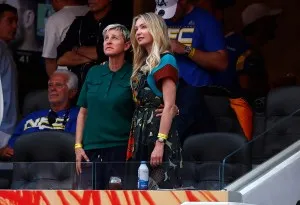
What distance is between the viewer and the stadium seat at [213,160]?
35.4 feet

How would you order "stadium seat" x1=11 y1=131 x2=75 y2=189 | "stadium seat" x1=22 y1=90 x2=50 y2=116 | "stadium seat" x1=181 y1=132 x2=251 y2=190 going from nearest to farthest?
"stadium seat" x1=181 y1=132 x2=251 y2=190 → "stadium seat" x1=11 y1=131 x2=75 y2=189 → "stadium seat" x1=22 y1=90 x2=50 y2=116

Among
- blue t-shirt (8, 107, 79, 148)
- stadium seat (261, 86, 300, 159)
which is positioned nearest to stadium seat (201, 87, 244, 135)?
stadium seat (261, 86, 300, 159)

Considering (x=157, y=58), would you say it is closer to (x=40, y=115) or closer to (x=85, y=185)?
(x=85, y=185)

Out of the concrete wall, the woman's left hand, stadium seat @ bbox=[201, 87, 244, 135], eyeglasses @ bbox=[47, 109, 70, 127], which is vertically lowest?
the woman's left hand

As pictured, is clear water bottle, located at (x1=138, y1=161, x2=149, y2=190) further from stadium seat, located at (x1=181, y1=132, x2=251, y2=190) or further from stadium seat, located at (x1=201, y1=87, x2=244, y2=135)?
stadium seat, located at (x1=201, y1=87, x2=244, y2=135)

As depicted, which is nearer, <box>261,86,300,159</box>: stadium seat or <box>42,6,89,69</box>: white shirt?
<box>261,86,300,159</box>: stadium seat

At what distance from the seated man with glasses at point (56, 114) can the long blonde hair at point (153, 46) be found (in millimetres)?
1538

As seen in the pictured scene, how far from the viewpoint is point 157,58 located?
437 inches

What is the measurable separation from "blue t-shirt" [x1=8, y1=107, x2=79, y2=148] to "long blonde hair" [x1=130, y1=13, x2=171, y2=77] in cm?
151

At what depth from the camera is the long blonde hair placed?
11125 mm

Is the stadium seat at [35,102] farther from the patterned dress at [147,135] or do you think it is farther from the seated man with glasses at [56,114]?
the patterned dress at [147,135]

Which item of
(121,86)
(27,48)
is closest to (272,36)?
(27,48)

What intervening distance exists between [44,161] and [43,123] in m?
1.06

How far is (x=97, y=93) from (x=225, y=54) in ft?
4.85
